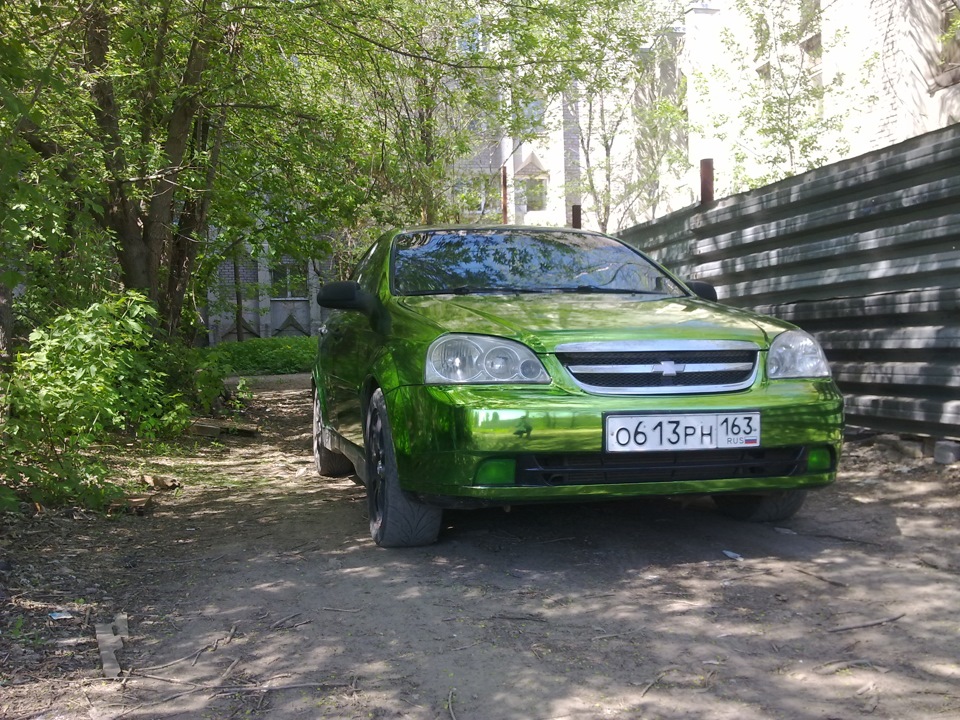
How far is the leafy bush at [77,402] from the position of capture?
4.71 meters

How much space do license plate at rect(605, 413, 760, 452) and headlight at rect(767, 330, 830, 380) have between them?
1.09 feet

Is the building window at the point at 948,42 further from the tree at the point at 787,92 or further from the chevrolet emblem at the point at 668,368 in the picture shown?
the chevrolet emblem at the point at 668,368

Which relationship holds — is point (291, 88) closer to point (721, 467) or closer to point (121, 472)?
point (121, 472)

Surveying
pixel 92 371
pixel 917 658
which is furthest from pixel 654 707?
pixel 92 371

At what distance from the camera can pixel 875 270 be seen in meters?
5.90

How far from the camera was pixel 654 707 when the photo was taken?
2586mm

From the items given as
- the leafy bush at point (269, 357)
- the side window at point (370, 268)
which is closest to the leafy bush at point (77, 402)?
the side window at point (370, 268)

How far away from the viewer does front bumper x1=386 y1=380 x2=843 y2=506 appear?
3648 mm

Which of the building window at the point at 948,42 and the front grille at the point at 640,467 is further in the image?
the building window at the point at 948,42

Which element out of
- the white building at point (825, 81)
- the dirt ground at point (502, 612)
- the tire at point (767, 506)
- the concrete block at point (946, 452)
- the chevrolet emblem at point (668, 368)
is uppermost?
the white building at point (825, 81)

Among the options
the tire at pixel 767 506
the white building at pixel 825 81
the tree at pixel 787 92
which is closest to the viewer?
the tire at pixel 767 506

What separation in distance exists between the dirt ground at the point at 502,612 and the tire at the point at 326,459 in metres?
1.05

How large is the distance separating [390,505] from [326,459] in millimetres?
2446

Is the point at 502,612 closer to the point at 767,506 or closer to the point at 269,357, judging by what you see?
the point at 767,506
